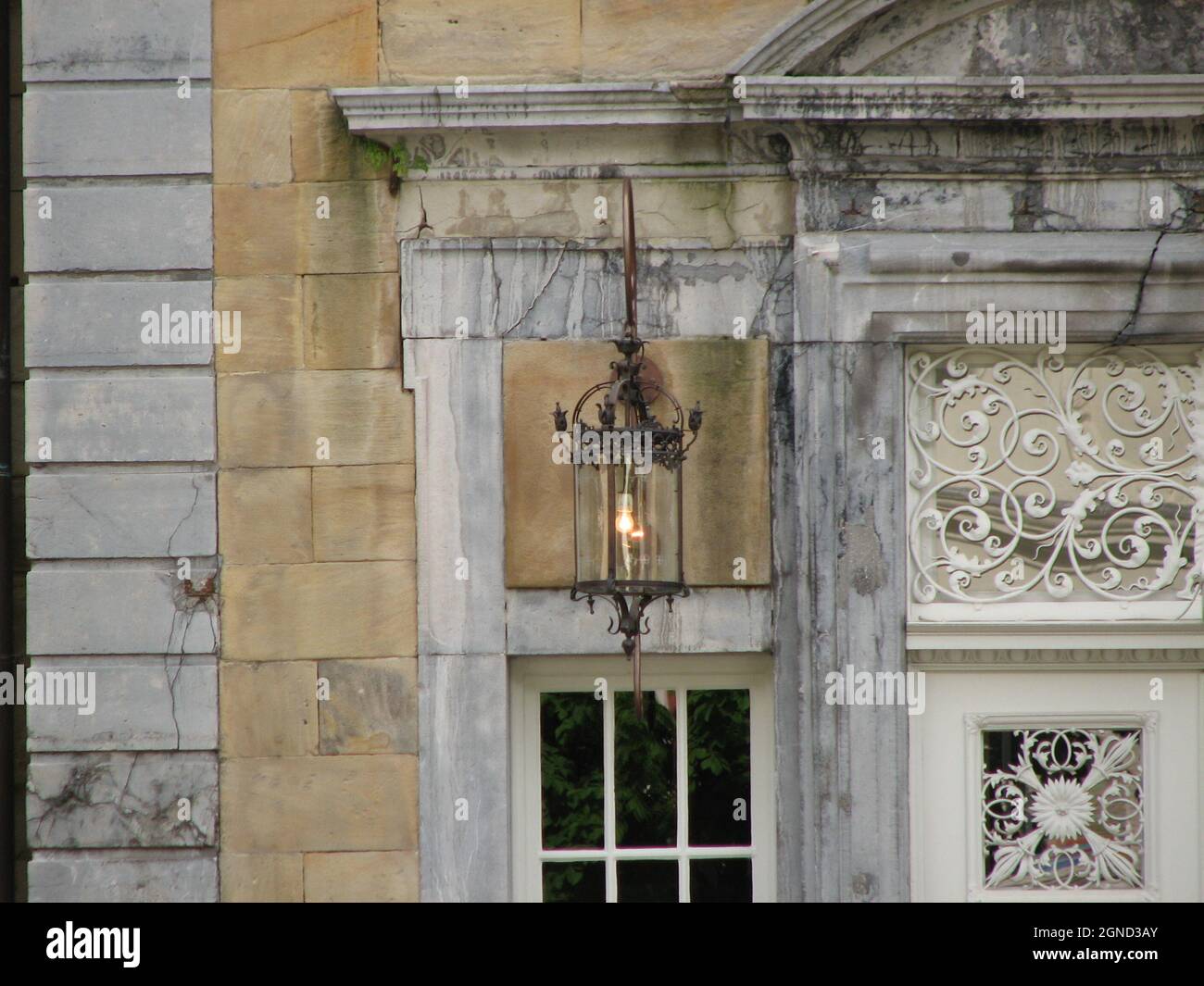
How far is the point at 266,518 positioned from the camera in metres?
5.71

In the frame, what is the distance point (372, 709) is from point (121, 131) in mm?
2572

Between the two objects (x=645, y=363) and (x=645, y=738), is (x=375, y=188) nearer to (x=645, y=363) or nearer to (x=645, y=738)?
(x=645, y=363)

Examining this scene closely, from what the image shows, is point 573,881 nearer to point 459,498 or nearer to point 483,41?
point 459,498

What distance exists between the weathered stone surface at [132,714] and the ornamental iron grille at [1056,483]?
9.56 feet

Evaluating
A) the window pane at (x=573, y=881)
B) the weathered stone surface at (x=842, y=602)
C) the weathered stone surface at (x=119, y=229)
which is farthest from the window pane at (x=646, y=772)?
the weathered stone surface at (x=119, y=229)

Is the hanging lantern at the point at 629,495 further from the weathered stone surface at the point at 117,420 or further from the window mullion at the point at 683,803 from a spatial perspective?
the weathered stone surface at the point at 117,420

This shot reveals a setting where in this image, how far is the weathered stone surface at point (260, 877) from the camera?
564cm

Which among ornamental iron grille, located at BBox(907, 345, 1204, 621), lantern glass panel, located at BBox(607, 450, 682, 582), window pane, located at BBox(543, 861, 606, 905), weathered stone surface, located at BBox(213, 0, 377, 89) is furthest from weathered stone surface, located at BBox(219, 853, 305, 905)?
weathered stone surface, located at BBox(213, 0, 377, 89)

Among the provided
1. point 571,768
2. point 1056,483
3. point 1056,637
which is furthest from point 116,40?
point 1056,637

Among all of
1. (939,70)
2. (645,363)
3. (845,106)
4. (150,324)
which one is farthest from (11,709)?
(939,70)

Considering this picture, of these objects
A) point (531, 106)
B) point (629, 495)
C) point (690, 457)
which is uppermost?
point (531, 106)
